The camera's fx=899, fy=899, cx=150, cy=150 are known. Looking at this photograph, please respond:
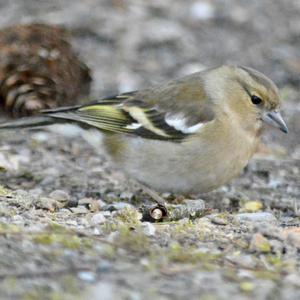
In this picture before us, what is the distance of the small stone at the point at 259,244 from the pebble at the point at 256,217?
69cm

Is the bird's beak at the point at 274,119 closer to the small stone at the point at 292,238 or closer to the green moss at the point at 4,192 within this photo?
the small stone at the point at 292,238

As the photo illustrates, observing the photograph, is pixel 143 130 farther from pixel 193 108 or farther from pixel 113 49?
pixel 113 49

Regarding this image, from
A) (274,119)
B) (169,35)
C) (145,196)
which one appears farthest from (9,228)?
(169,35)

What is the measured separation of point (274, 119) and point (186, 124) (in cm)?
57

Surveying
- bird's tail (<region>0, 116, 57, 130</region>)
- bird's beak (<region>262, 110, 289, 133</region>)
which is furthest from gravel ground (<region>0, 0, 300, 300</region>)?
bird's beak (<region>262, 110, 289, 133</region>)

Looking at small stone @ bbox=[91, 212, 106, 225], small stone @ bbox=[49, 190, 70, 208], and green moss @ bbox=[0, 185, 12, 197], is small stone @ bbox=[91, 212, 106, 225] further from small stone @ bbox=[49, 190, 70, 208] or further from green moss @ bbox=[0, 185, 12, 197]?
green moss @ bbox=[0, 185, 12, 197]

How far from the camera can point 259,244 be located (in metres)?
4.28

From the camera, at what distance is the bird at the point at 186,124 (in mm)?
5559

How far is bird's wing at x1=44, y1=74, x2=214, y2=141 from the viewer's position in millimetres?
5664

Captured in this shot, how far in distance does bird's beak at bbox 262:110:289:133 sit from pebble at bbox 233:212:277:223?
620mm

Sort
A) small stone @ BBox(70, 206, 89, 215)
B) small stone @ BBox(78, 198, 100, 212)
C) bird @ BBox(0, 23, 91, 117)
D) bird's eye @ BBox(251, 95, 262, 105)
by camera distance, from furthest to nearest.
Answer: bird @ BBox(0, 23, 91, 117) → bird's eye @ BBox(251, 95, 262, 105) → small stone @ BBox(78, 198, 100, 212) → small stone @ BBox(70, 206, 89, 215)

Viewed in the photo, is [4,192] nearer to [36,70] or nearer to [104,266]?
[104,266]

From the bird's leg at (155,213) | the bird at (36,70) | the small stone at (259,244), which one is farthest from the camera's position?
the bird at (36,70)

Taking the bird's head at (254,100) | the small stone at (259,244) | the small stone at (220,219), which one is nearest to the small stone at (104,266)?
the small stone at (259,244)
